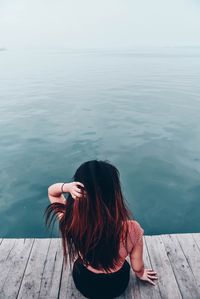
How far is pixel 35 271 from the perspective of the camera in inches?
156

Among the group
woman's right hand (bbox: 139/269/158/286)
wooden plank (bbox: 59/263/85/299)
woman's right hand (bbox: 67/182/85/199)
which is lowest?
wooden plank (bbox: 59/263/85/299)

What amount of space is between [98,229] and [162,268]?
1806 millimetres

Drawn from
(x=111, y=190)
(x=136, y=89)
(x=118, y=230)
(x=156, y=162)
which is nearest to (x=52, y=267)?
(x=118, y=230)

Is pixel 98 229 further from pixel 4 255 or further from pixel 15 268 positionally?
pixel 4 255

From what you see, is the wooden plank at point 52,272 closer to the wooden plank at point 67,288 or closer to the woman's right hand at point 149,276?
the wooden plank at point 67,288

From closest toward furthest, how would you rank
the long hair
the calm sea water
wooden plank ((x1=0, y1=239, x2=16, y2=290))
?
the long hair
wooden plank ((x1=0, y1=239, x2=16, y2=290))
the calm sea water

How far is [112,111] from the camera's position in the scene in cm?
1658

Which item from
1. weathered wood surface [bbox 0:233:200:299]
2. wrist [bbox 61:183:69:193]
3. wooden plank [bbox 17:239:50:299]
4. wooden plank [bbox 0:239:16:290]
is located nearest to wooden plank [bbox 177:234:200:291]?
weathered wood surface [bbox 0:233:200:299]

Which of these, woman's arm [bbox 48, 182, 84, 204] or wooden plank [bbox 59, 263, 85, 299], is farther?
wooden plank [bbox 59, 263, 85, 299]

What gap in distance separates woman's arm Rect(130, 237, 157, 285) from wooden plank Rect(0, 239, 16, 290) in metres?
1.73

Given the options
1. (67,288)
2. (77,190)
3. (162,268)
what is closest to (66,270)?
(67,288)

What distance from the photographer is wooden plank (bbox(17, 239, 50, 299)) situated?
3637 millimetres

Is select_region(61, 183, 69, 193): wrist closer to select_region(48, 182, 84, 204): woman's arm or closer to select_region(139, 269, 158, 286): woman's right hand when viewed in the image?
select_region(48, 182, 84, 204): woman's arm

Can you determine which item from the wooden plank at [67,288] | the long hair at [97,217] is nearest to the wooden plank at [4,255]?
the wooden plank at [67,288]
